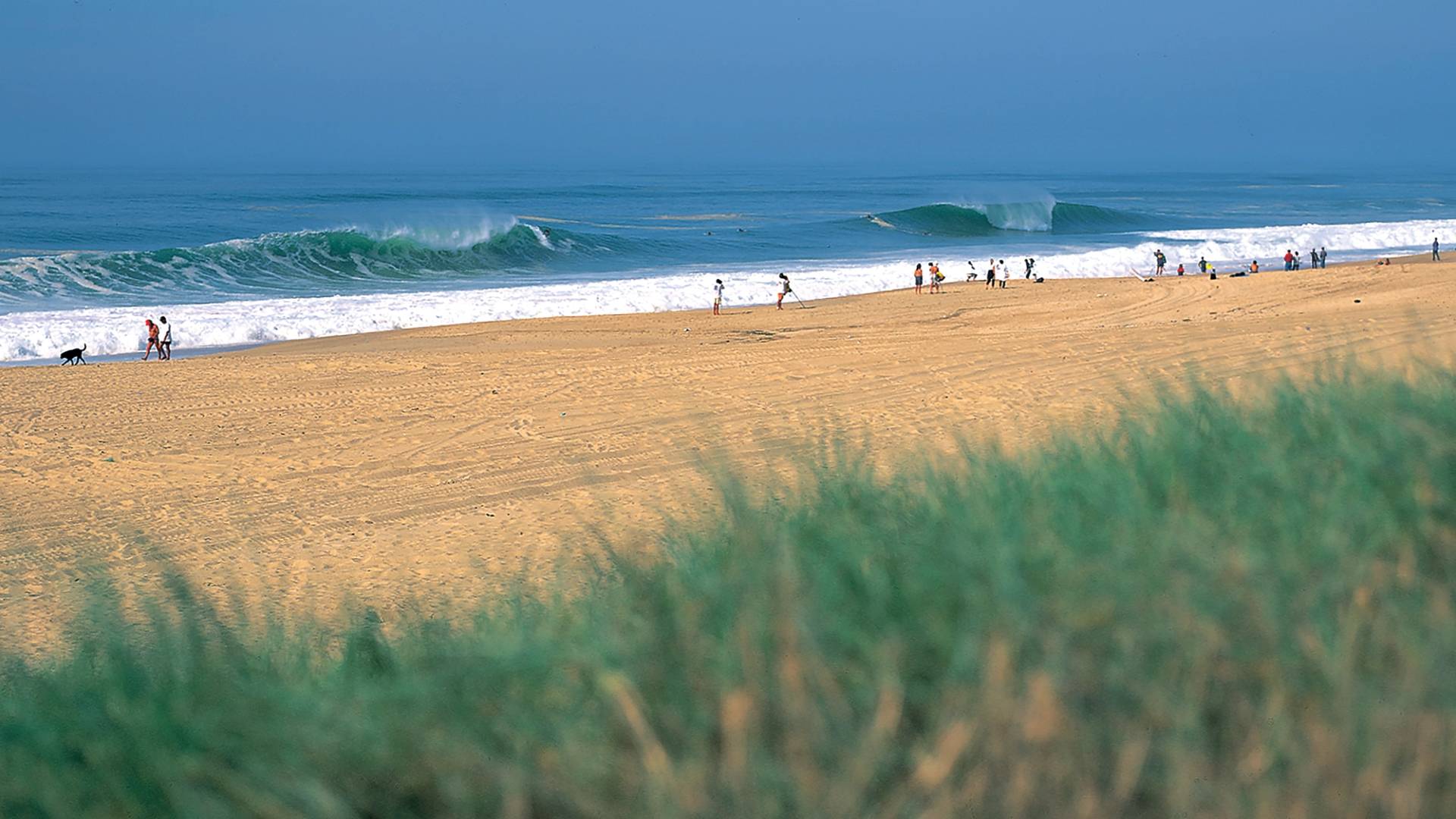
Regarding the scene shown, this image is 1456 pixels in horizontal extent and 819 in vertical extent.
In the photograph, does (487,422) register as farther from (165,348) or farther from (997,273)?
(997,273)

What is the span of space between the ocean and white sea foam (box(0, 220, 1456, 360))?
84 millimetres

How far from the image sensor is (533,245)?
4756 cm

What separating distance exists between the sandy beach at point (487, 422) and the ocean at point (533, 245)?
684cm

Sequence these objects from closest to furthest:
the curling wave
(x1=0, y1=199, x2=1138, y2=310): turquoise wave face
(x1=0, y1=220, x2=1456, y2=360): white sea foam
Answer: (x1=0, y1=220, x2=1456, y2=360): white sea foam, the curling wave, (x1=0, y1=199, x2=1138, y2=310): turquoise wave face

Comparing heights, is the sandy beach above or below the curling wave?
below

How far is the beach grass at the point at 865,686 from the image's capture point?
2139 millimetres

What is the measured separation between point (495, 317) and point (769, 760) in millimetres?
24630

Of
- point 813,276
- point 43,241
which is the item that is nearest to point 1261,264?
point 813,276

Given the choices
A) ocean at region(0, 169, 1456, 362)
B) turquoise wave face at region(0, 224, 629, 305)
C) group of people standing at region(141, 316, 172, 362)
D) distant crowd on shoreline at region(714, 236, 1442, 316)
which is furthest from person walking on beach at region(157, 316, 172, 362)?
turquoise wave face at region(0, 224, 629, 305)

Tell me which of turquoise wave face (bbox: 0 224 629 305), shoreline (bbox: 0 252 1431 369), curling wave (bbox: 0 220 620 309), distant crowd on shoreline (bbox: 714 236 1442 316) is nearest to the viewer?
shoreline (bbox: 0 252 1431 369)

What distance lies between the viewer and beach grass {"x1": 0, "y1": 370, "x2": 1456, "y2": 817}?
2139 mm

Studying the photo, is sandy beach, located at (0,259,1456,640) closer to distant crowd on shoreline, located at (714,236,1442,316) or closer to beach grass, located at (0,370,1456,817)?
beach grass, located at (0,370,1456,817)

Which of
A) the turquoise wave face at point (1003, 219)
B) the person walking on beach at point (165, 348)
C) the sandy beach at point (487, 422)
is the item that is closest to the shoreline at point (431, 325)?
the person walking on beach at point (165, 348)

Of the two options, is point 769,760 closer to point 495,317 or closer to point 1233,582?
point 1233,582
